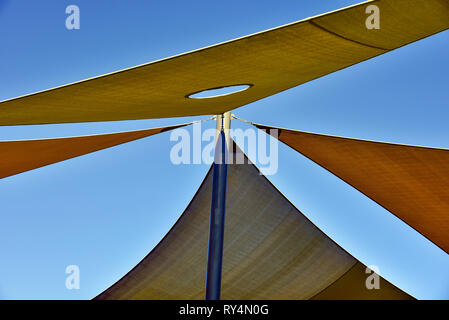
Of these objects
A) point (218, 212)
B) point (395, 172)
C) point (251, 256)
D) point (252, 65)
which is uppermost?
point (252, 65)

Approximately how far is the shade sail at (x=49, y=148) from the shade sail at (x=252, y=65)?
80.0 inches

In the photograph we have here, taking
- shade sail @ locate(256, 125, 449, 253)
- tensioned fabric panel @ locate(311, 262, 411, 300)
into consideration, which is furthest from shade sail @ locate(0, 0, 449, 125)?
tensioned fabric panel @ locate(311, 262, 411, 300)

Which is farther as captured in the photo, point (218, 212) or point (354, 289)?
point (354, 289)

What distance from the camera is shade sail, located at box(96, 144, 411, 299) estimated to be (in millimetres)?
10859

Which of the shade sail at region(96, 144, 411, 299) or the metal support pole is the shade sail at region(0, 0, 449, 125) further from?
the shade sail at region(96, 144, 411, 299)

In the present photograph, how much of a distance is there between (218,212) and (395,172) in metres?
2.74

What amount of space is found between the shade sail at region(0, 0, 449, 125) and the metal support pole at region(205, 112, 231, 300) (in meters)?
2.22

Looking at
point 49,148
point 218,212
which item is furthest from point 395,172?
point 49,148

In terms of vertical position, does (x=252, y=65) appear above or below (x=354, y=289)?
above

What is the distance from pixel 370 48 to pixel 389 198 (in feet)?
13.3

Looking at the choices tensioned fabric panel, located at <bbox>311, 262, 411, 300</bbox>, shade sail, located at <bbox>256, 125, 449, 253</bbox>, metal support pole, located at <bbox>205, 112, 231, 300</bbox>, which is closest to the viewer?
shade sail, located at <bbox>256, 125, 449, 253</bbox>

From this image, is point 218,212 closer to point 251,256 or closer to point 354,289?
point 251,256

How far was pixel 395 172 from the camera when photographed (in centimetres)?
711

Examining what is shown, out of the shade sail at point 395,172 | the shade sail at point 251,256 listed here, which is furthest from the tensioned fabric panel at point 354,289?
the shade sail at point 395,172
